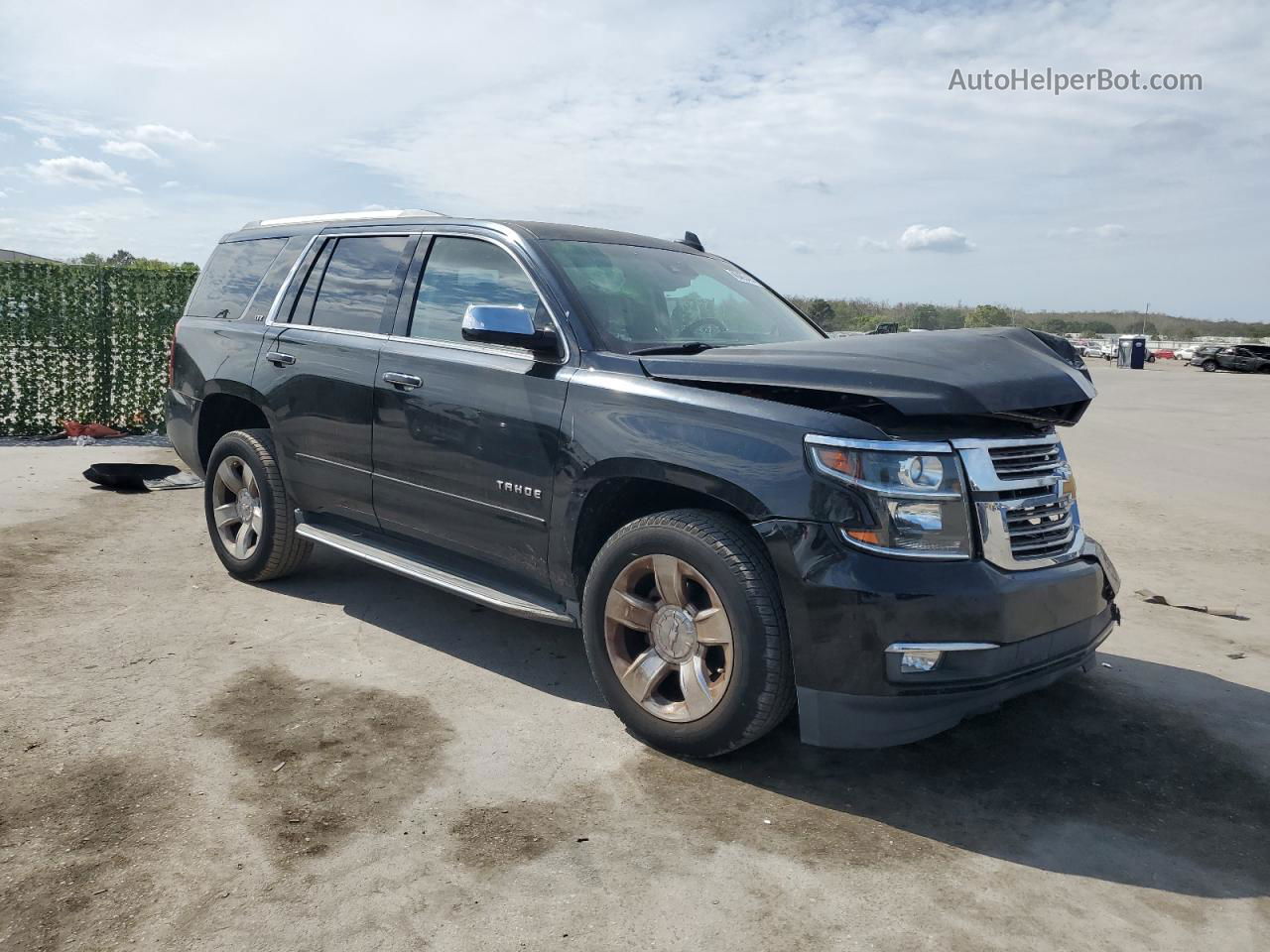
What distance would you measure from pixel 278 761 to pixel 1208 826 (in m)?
3.11

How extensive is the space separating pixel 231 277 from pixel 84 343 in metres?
6.70

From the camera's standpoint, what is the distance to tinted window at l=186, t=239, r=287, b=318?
5.75 metres

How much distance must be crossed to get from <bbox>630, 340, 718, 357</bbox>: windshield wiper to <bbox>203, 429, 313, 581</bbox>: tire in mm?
2374

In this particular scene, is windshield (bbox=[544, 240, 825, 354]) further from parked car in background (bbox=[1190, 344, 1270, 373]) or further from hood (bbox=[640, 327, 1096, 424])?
parked car in background (bbox=[1190, 344, 1270, 373])

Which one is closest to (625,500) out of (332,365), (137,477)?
(332,365)

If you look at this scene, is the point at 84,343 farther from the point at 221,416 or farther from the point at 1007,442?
the point at 1007,442

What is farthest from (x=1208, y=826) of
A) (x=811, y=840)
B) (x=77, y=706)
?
(x=77, y=706)

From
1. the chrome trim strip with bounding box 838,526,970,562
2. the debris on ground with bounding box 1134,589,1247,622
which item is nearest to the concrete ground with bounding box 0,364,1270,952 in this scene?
the debris on ground with bounding box 1134,589,1247,622

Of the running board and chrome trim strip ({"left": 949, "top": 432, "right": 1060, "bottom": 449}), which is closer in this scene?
chrome trim strip ({"left": 949, "top": 432, "right": 1060, "bottom": 449})

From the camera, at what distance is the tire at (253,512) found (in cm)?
535

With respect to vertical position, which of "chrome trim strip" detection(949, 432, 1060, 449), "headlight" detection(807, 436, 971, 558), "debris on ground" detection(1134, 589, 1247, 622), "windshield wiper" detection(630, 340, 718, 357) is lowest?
"debris on ground" detection(1134, 589, 1247, 622)

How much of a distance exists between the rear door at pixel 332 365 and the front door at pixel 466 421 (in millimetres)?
130

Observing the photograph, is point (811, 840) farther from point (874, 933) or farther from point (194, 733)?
point (194, 733)

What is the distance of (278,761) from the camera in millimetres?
3529
